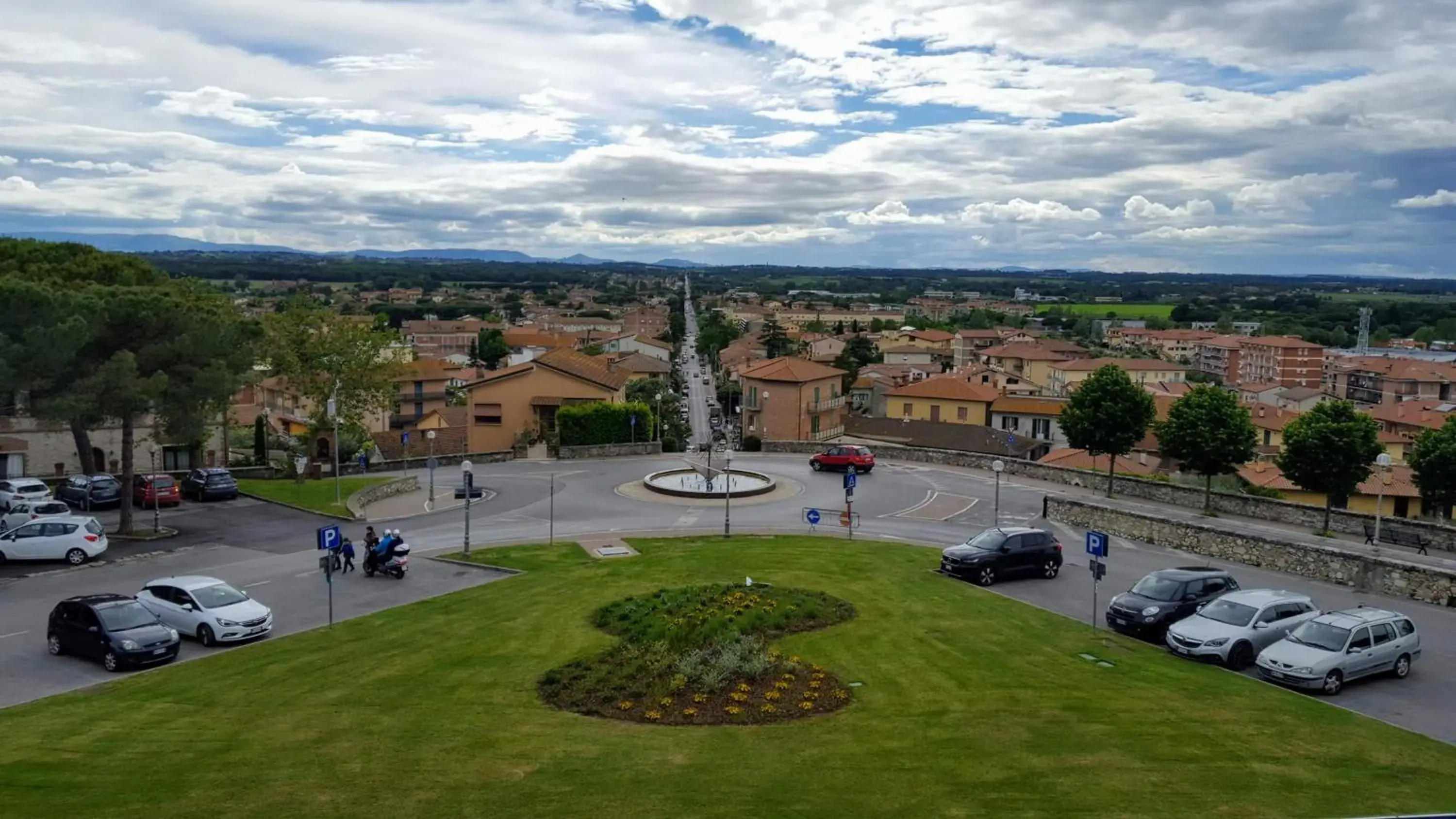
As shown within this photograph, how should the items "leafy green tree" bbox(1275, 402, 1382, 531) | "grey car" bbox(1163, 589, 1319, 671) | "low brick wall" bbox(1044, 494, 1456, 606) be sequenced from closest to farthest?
1. "grey car" bbox(1163, 589, 1319, 671)
2. "low brick wall" bbox(1044, 494, 1456, 606)
3. "leafy green tree" bbox(1275, 402, 1382, 531)

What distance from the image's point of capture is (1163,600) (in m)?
21.8

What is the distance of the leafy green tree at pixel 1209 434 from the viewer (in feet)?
131

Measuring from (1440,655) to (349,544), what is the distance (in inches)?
1008

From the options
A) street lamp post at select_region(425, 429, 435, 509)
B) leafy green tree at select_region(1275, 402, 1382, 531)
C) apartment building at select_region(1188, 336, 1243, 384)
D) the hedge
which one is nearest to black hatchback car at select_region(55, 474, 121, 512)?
street lamp post at select_region(425, 429, 435, 509)

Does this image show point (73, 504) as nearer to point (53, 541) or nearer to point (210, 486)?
→ point (210, 486)

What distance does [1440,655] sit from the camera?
66.3 feet

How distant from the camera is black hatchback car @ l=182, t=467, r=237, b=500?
40625 millimetres

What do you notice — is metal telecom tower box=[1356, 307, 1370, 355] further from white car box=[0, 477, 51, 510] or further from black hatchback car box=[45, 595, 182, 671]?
black hatchback car box=[45, 595, 182, 671]

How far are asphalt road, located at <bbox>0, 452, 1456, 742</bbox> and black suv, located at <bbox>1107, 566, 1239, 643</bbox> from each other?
1.13m

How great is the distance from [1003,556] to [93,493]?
111 feet

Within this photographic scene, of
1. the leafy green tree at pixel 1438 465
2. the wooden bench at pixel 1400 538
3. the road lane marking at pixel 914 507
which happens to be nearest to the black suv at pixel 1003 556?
the road lane marking at pixel 914 507

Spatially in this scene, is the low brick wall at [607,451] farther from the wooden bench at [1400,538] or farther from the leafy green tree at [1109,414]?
the wooden bench at [1400,538]

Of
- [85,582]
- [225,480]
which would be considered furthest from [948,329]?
[85,582]

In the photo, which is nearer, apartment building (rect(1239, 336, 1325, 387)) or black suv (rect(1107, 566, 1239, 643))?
black suv (rect(1107, 566, 1239, 643))
